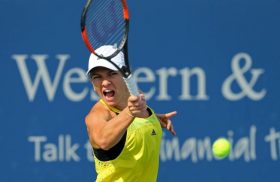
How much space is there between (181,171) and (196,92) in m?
0.66

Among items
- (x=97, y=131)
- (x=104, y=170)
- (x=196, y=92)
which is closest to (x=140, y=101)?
(x=97, y=131)

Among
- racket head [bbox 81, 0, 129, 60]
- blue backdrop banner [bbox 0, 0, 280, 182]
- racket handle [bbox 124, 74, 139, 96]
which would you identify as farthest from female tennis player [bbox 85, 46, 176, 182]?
blue backdrop banner [bbox 0, 0, 280, 182]

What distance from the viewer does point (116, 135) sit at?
389cm

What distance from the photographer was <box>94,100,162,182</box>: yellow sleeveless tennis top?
4.38m

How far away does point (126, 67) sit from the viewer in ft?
12.3

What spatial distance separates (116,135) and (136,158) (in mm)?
537

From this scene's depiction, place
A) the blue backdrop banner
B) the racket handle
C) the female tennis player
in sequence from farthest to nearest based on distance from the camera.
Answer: the blue backdrop banner, the female tennis player, the racket handle

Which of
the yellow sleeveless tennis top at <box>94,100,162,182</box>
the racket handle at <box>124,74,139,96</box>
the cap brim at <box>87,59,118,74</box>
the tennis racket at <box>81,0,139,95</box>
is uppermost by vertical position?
the tennis racket at <box>81,0,139,95</box>

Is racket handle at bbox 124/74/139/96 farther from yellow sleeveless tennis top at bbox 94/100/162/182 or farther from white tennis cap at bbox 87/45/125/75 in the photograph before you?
yellow sleeveless tennis top at bbox 94/100/162/182

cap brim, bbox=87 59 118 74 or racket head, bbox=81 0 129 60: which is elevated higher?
racket head, bbox=81 0 129 60

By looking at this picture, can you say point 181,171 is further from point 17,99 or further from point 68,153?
point 17,99

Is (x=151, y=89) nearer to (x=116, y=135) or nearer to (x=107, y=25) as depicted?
(x=107, y=25)

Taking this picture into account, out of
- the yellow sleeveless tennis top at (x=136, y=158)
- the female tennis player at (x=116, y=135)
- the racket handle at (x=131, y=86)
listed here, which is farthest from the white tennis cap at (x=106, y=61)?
the racket handle at (x=131, y=86)

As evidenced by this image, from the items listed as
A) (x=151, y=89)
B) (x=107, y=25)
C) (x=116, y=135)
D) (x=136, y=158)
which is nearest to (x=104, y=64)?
(x=107, y=25)
